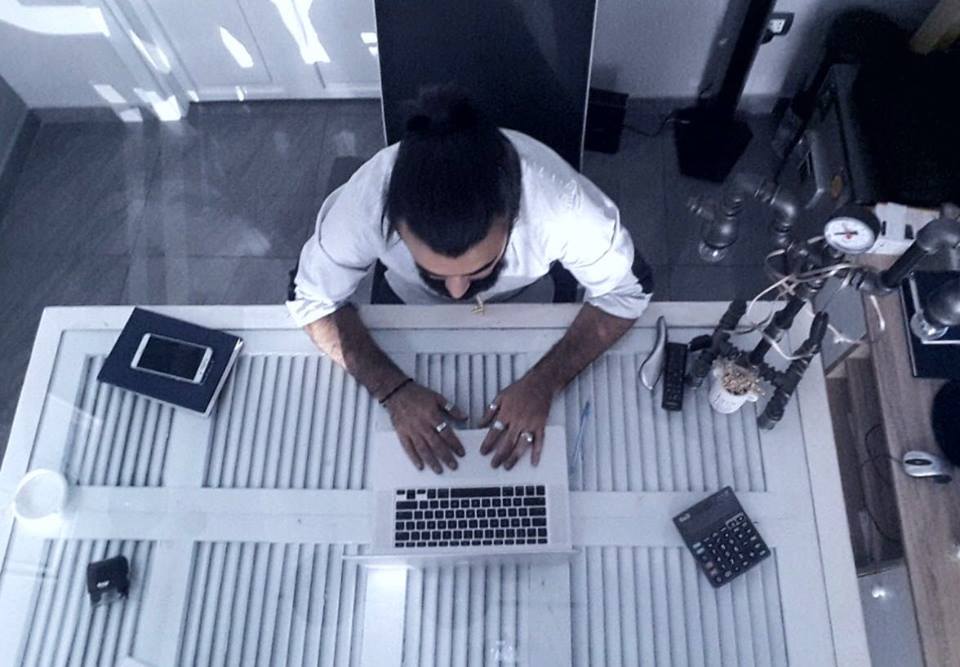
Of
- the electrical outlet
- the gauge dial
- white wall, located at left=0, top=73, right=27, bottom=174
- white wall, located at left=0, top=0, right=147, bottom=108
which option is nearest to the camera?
the gauge dial

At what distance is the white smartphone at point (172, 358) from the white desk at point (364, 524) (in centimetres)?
5

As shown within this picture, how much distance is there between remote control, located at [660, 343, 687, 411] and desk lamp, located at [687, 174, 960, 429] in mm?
19

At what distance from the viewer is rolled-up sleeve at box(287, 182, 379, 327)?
1.21 m

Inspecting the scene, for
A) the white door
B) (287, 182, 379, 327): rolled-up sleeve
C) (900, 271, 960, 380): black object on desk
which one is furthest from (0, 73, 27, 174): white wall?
(900, 271, 960, 380): black object on desk

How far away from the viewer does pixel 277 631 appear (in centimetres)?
105

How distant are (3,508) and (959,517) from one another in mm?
1505

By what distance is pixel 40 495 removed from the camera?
1.12 m

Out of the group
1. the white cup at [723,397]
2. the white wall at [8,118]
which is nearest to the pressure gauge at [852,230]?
the white cup at [723,397]

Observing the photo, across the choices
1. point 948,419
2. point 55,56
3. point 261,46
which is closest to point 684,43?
point 261,46

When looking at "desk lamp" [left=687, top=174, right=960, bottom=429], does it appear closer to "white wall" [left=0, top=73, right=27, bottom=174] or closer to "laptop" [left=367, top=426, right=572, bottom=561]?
"laptop" [left=367, top=426, right=572, bottom=561]

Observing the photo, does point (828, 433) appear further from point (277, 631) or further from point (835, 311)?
point (277, 631)

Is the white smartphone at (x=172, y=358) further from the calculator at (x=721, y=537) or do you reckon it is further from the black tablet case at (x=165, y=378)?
the calculator at (x=721, y=537)

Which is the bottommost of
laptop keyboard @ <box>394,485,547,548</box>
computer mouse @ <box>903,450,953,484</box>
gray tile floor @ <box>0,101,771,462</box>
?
laptop keyboard @ <box>394,485,547,548</box>

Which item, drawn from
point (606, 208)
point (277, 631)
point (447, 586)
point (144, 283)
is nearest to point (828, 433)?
point (606, 208)
